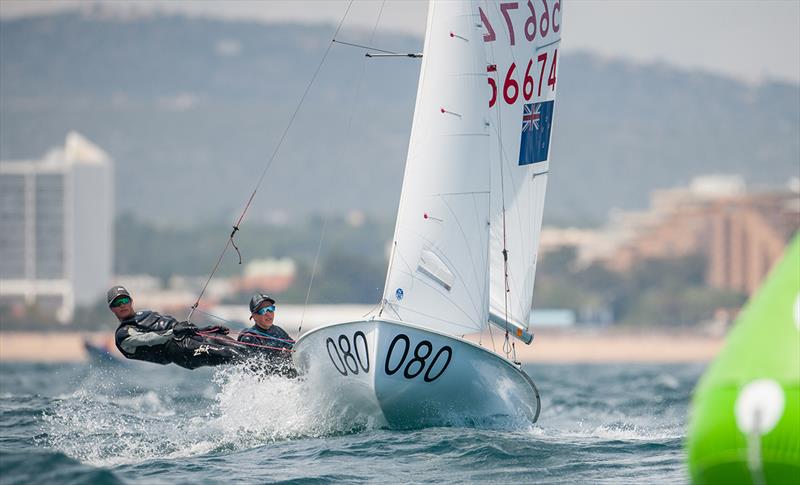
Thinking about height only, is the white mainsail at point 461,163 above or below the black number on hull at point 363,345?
above

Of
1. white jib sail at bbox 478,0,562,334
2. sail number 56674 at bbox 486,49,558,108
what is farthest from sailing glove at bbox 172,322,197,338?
sail number 56674 at bbox 486,49,558,108

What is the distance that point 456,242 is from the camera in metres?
12.1

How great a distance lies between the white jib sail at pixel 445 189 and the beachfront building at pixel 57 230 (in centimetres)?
8517

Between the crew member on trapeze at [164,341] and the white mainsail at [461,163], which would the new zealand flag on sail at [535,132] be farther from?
the crew member on trapeze at [164,341]

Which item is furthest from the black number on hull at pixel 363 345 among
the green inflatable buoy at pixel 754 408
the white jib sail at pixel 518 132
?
the green inflatable buoy at pixel 754 408

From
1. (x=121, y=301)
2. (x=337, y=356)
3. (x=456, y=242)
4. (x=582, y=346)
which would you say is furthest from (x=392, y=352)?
(x=582, y=346)

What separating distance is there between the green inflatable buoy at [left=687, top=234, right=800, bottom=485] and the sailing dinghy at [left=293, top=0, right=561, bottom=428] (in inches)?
154

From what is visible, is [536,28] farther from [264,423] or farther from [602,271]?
[602,271]

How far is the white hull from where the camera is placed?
1124 centimetres

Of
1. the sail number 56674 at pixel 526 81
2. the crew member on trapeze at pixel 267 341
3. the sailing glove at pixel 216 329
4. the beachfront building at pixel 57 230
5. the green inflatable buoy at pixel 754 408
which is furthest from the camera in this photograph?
the beachfront building at pixel 57 230

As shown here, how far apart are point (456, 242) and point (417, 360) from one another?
1.25 metres

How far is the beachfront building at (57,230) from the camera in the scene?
3871 inches

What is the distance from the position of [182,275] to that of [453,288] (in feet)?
351

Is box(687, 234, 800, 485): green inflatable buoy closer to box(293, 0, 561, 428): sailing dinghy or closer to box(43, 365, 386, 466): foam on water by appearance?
box(293, 0, 561, 428): sailing dinghy
